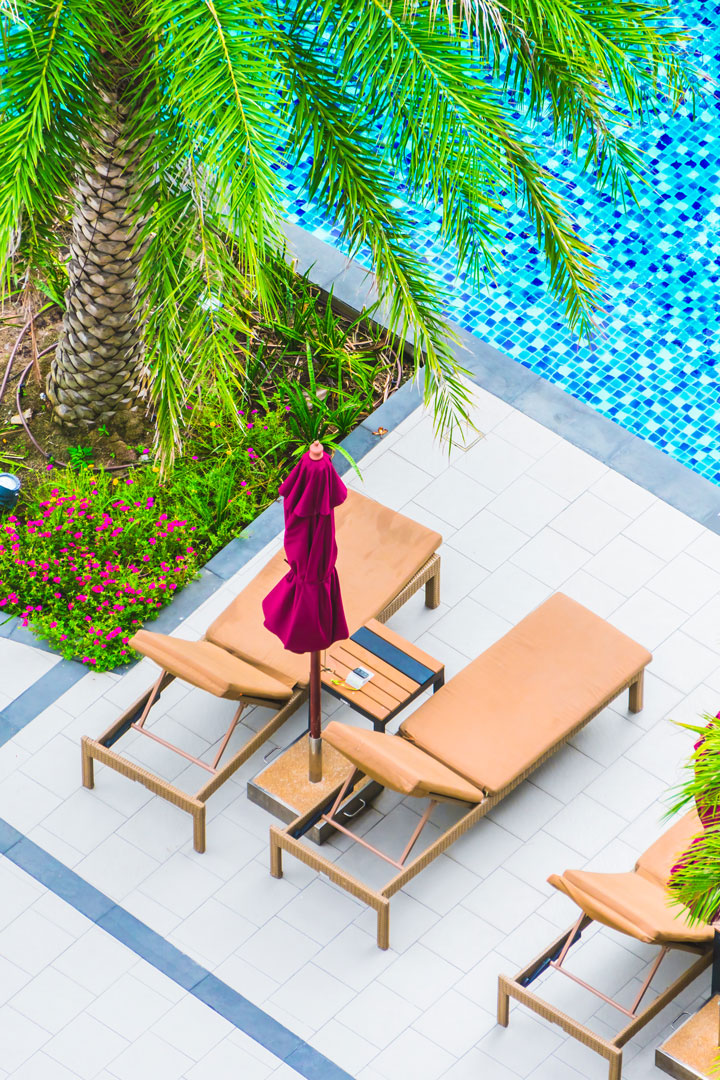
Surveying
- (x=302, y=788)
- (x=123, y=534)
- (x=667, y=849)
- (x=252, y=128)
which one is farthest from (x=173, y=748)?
(x=252, y=128)

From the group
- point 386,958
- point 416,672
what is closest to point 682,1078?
point 386,958

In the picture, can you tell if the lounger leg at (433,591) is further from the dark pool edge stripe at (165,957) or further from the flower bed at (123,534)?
the dark pool edge stripe at (165,957)

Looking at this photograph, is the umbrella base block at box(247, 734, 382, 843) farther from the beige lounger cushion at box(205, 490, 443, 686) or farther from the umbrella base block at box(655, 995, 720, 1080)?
the umbrella base block at box(655, 995, 720, 1080)

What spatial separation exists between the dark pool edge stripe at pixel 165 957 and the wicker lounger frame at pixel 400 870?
0.69 meters

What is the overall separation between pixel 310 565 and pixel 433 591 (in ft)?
7.30

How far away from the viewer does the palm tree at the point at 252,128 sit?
26.4ft

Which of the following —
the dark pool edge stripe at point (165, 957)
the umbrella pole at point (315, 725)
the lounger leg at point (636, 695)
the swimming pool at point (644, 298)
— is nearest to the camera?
the dark pool edge stripe at point (165, 957)

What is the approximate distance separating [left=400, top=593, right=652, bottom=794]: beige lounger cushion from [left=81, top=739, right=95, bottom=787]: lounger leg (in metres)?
1.75

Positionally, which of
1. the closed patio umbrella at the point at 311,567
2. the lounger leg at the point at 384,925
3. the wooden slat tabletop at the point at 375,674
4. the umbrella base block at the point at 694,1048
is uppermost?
the closed patio umbrella at the point at 311,567

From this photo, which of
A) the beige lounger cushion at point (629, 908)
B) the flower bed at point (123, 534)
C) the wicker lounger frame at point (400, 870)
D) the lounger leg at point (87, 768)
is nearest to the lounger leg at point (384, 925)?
the wicker lounger frame at point (400, 870)

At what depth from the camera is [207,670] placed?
923 centimetres

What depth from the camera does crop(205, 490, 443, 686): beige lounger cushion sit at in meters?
9.85

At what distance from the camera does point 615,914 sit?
812 centimetres

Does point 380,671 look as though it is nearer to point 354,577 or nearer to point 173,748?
point 354,577
